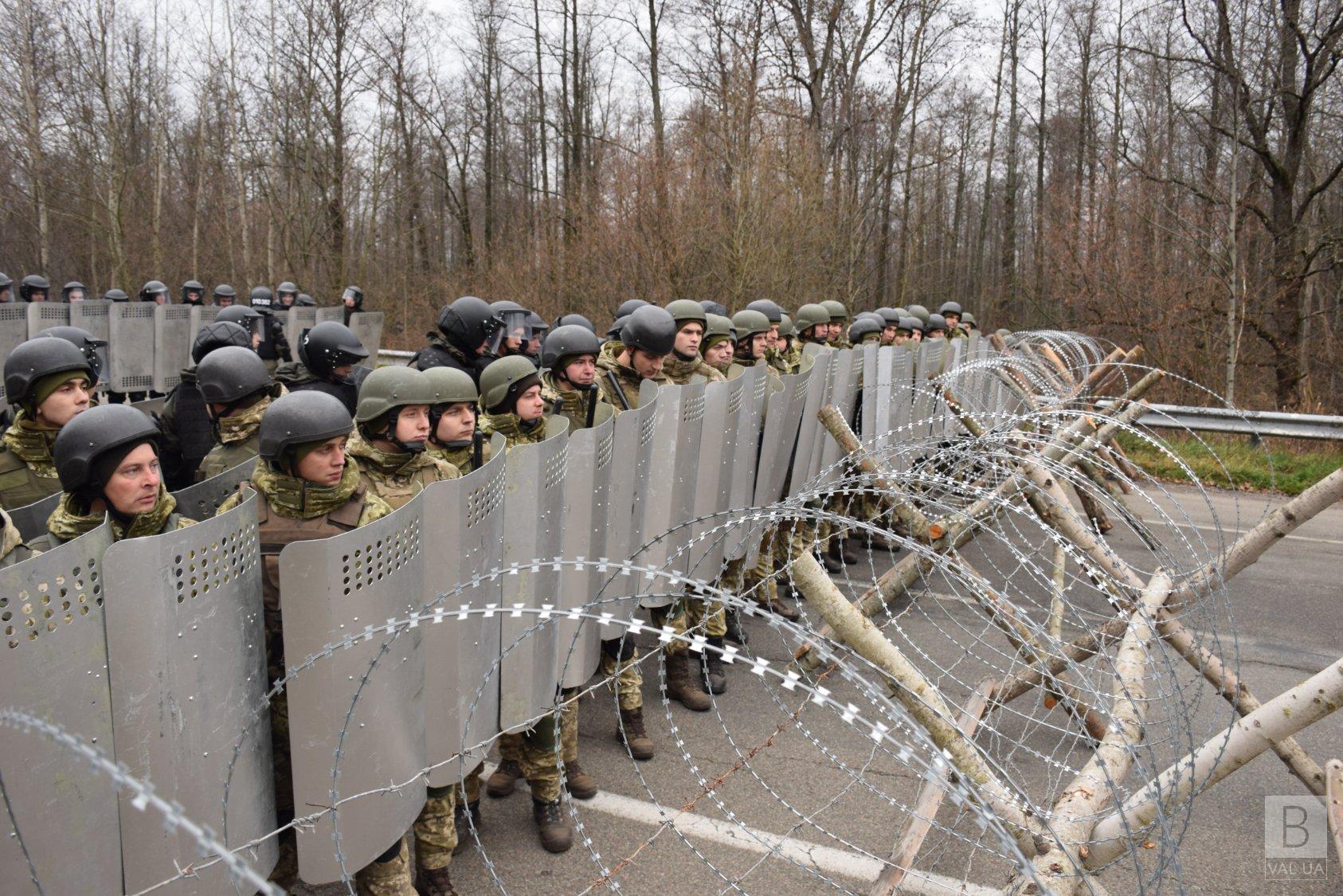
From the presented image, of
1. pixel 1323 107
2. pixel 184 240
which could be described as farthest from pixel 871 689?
pixel 184 240

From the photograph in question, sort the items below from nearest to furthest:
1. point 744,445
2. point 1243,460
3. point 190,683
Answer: point 190,683 → point 744,445 → point 1243,460

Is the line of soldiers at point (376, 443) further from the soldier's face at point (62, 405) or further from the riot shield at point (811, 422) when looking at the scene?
the riot shield at point (811, 422)

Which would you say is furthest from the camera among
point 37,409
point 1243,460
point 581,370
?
point 1243,460

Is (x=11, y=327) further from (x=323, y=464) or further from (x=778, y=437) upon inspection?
(x=323, y=464)

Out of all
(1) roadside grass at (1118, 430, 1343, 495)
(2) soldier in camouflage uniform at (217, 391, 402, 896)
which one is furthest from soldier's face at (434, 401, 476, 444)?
(1) roadside grass at (1118, 430, 1343, 495)

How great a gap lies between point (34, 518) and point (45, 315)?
10630 mm

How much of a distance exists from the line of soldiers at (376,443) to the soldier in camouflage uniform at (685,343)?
0.01 meters

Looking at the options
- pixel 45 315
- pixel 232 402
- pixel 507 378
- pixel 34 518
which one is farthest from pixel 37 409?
pixel 45 315

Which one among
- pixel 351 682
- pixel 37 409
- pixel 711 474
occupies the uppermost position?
pixel 37 409

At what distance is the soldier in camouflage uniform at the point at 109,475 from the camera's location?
7.89ft

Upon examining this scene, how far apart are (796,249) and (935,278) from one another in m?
26.1

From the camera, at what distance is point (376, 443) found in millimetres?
3350

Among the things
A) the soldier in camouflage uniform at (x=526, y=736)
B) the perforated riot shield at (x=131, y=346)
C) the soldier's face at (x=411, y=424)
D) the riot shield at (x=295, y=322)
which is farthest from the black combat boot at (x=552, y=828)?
the riot shield at (x=295, y=322)

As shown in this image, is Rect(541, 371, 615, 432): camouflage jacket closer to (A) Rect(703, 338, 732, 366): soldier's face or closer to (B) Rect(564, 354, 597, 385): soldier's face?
(B) Rect(564, 354, 597, 385): soldier's face
